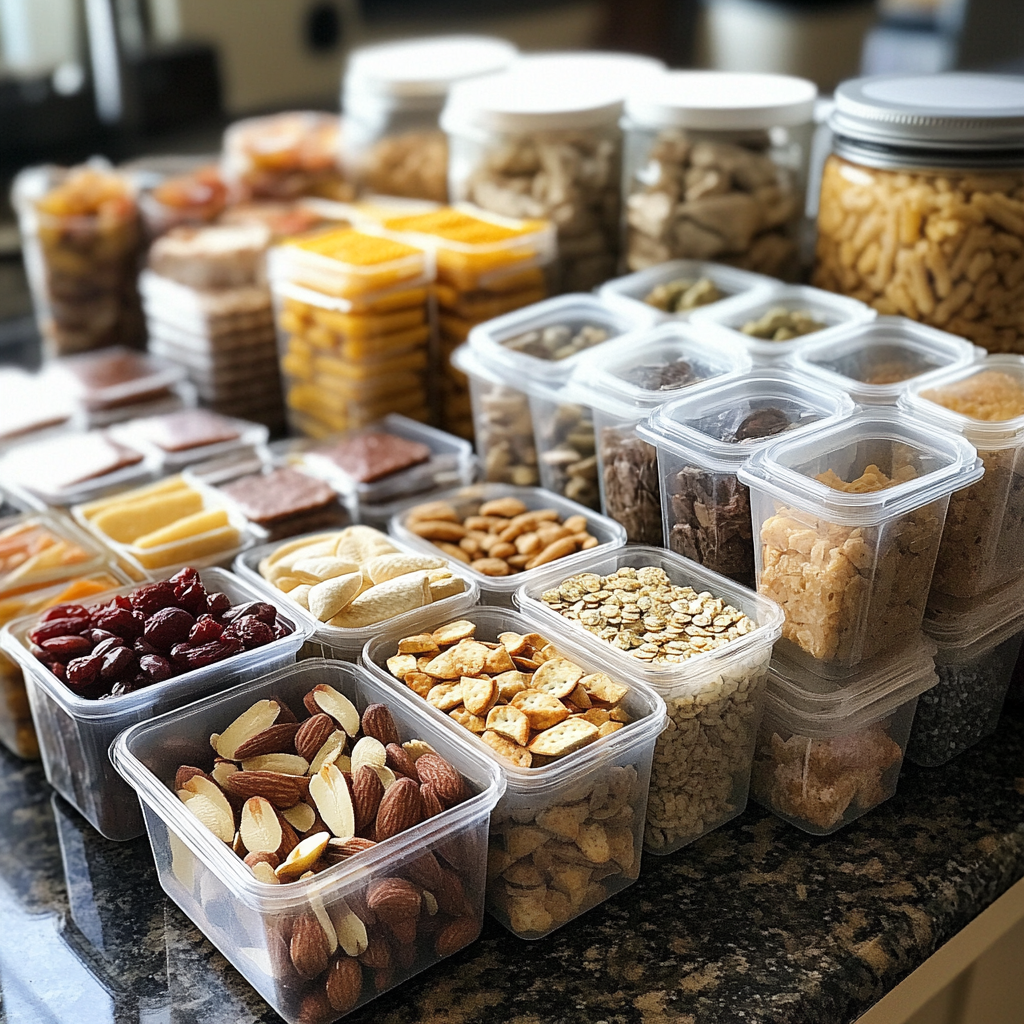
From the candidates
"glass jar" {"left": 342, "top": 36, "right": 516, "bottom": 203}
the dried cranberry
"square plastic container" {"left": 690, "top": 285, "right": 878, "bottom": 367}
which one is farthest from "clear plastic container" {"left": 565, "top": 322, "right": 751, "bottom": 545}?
"glass jar" {"left": 342, "top": 36, "right": 516, "bottom": 203}

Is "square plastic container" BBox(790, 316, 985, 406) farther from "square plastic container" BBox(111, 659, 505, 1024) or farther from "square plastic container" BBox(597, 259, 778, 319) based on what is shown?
"square plastic container" BBox(111, 659, 505, 1024)

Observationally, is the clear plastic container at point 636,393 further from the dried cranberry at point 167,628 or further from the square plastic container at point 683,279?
the dried cranberry at point 167,628

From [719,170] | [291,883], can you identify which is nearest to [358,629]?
[291,883]

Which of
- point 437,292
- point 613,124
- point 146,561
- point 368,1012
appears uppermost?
point 613,124

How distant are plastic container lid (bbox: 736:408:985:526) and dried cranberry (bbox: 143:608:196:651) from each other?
46 centimetres

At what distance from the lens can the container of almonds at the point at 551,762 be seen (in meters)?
0.84

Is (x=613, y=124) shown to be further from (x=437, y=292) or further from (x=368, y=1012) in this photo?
(x=368, y=1012)

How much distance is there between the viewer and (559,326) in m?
1.27

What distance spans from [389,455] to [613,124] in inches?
19.1

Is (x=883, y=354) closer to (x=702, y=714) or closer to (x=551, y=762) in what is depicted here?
(x=702, y=714)

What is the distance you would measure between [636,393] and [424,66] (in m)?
0.82

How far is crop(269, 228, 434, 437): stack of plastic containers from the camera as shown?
4.33 feet

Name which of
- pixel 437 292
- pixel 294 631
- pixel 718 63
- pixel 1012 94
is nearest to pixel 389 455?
pixel 437 292

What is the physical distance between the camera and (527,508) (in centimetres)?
121
